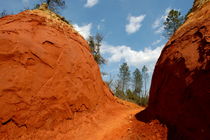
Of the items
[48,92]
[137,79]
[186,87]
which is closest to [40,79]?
[48,92]

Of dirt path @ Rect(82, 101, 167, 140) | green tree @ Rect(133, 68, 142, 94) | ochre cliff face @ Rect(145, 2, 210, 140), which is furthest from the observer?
green tree @ Rect(133, 68, 142, 94)

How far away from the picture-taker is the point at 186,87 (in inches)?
144

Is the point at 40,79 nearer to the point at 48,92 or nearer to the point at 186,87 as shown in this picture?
the point at 48,92

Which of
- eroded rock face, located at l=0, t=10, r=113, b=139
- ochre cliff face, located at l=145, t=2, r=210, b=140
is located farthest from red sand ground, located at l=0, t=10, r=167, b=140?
ochre cliff face, located at l=145, t=2, r=210, b=140

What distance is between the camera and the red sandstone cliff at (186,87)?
3178 millimetres

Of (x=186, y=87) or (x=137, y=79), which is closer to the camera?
(x=186, y=87)

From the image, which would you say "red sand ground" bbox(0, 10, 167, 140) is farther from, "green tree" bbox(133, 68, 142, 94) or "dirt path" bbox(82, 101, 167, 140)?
"green tree" bbox(133, 68, 142, 94)

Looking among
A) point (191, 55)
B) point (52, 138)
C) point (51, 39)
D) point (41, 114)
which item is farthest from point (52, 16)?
point (191, 55)

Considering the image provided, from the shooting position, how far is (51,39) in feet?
22.7

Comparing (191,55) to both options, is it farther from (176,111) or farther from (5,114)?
(5,114)

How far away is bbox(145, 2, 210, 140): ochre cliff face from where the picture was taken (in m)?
3.18

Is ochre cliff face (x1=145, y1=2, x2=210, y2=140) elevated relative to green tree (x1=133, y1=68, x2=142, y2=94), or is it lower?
lower

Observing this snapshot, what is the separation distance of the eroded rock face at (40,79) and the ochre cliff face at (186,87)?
3612 mm

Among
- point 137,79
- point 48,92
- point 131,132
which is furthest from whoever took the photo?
point 137,79
